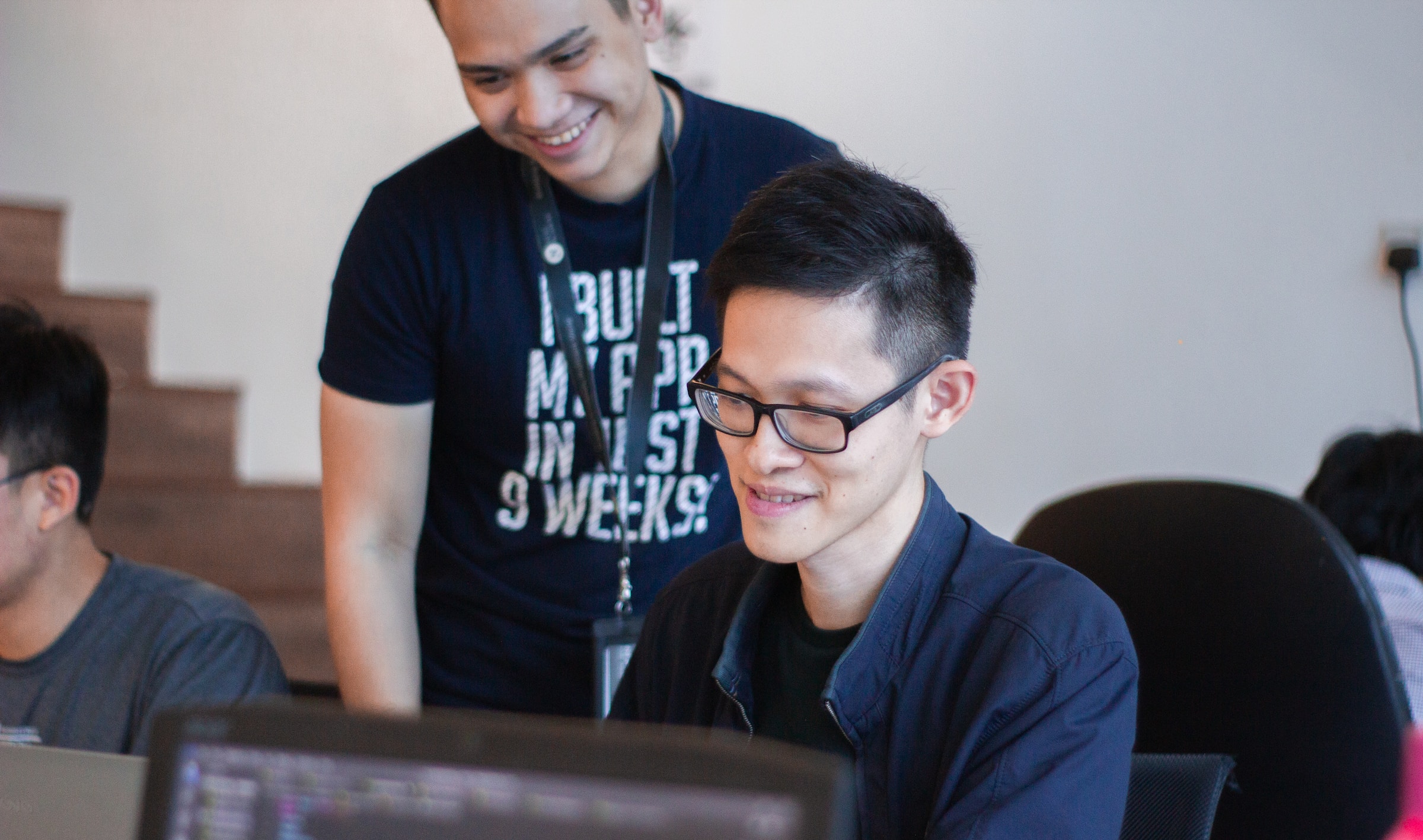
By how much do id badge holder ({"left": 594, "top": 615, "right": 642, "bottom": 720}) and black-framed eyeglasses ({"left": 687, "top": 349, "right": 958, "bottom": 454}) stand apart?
0.40m

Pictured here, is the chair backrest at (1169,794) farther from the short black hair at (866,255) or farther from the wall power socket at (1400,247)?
the wall power socket at (1400,247)

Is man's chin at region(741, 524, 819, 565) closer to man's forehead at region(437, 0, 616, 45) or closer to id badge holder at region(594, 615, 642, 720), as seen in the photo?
id badge holder at region(594, 615, 642, 720)

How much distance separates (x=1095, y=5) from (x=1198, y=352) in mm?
800

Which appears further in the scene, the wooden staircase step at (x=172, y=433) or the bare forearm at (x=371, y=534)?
the wooden staircase step at (x=172, y=433)

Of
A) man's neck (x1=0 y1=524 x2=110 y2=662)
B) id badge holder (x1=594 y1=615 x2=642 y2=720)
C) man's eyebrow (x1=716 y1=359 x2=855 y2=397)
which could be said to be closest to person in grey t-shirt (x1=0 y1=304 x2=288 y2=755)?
man's neck (x1=0 y1=524 x2=110 y2=662)

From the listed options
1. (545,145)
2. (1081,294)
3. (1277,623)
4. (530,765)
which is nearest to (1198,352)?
(1081,294)

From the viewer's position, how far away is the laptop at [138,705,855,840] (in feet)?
1.44

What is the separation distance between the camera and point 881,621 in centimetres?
111

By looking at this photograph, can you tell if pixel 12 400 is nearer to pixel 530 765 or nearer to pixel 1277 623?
pixel 530 765

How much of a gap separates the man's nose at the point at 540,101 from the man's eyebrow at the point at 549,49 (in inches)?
0.7

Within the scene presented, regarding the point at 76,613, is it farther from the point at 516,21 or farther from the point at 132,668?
the point at 516,21

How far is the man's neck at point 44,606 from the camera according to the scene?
5.19 ft

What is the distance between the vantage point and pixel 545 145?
4.57 feet

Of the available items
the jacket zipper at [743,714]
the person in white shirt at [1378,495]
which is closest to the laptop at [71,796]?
the jacket zipper at [743,714]
